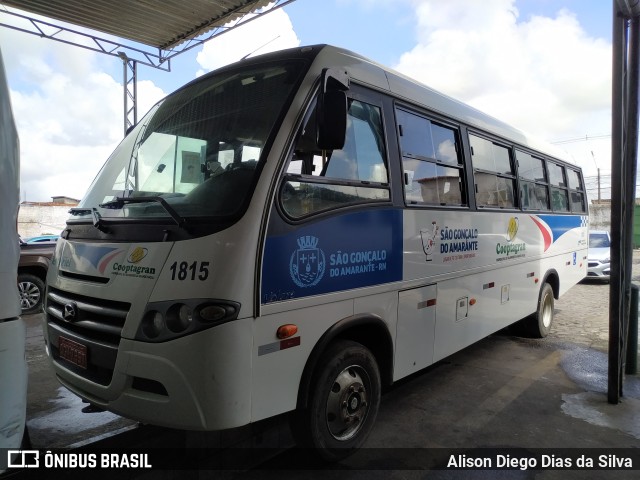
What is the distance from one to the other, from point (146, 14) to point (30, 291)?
5.72 metres

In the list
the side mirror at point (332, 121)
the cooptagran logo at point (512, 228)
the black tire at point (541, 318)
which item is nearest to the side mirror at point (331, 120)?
the side mirror at point (332, 121)

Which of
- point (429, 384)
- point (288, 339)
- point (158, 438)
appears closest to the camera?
point (288, 339)

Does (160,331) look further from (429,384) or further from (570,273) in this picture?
(570,273)

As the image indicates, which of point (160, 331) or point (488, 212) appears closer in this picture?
point (160, 331)

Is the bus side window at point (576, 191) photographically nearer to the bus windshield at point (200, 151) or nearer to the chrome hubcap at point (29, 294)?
the bus windshield at point (200, 151)

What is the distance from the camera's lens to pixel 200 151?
3.20 meters

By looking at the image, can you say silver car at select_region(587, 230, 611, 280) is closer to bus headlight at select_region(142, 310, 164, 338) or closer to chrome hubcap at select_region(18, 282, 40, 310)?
bus headlight at select_region(142, 310, 164, 338)

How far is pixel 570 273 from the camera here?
8211 mm

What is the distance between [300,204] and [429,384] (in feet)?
10.5

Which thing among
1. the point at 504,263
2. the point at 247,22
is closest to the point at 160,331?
the point at 504,263

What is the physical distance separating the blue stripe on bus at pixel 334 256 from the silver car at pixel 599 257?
12.5 m

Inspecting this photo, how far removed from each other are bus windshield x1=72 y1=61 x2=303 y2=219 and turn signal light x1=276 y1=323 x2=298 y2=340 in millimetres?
758

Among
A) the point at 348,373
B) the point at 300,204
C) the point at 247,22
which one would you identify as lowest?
the point at 348,373

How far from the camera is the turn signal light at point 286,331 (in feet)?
8.80
